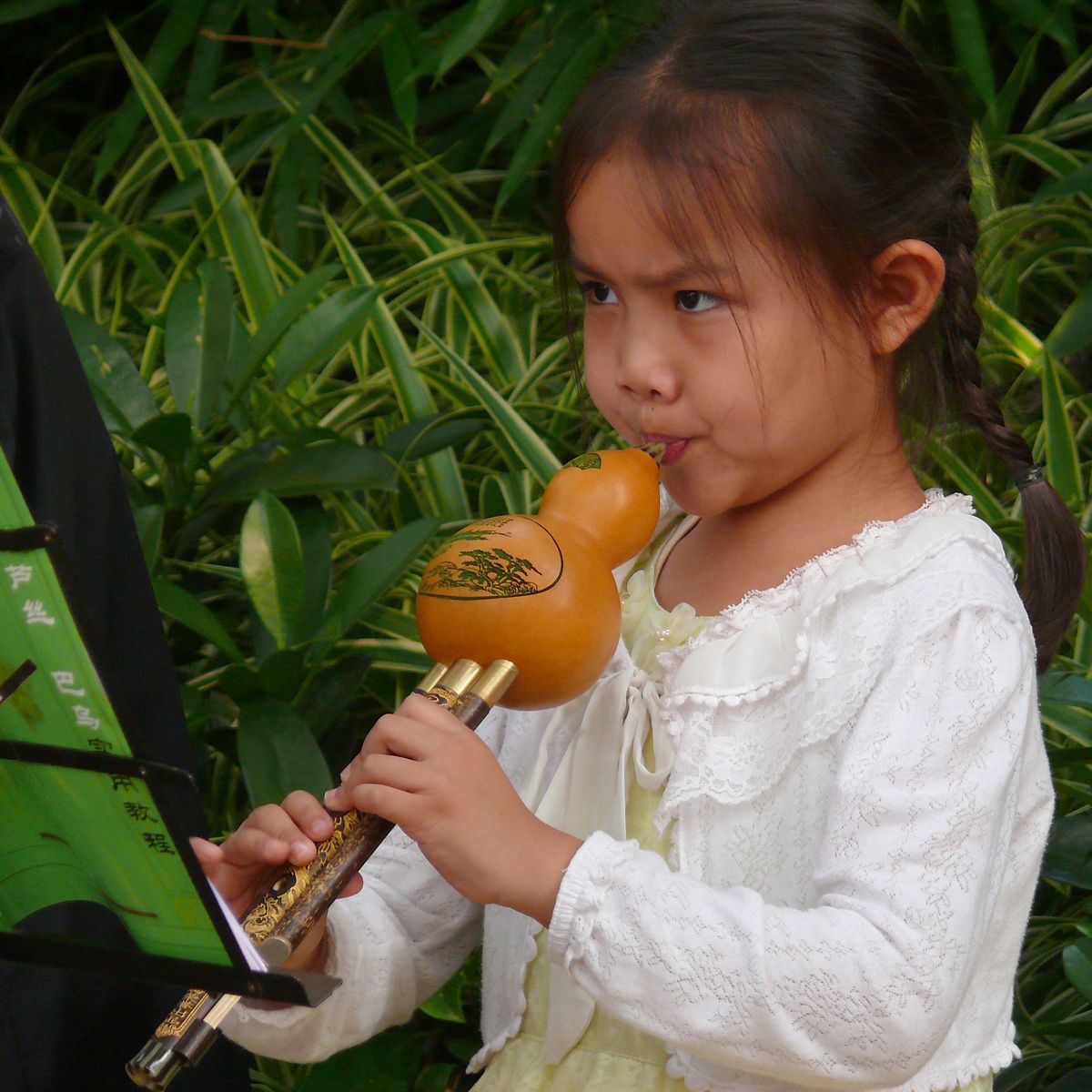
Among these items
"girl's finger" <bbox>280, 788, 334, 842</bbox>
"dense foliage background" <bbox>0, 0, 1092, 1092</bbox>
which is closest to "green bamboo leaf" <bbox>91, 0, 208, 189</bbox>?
"dense foliage background" <bbox>0, 0, 1092, 1092</bbox>

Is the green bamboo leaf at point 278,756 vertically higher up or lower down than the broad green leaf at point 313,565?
lower down

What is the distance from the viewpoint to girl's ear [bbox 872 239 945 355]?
0.89 meters

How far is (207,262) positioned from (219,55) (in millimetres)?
678

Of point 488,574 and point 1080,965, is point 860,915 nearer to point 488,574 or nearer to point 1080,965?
point 488,574

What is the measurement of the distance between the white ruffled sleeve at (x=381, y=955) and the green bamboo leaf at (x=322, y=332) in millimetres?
626

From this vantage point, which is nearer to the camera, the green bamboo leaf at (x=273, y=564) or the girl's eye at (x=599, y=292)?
the girl's eye at (x=599, y=292)

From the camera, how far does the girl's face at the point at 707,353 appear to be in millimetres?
846

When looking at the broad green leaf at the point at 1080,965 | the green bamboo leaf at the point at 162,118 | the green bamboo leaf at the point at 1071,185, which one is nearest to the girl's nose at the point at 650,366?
the broad green leaf at the point at 1080,965

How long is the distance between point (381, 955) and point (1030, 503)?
528mm

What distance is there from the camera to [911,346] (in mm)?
959

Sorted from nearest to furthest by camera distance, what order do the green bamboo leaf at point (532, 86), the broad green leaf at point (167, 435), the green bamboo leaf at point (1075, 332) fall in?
the broad green leaf at point (167, 435), the green bamboo leaf at point (1075, 332), the green bamboo leaf at point (532, 86)

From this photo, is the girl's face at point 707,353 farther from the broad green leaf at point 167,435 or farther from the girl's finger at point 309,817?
the broad green leaf at point 167,435

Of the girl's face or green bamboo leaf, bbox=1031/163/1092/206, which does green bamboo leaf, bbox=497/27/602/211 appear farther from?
the girl's face

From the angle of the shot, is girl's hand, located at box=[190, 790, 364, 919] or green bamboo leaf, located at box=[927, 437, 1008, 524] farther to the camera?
green bamboo leaf, located at box=[927, 437, 1008, 524]
